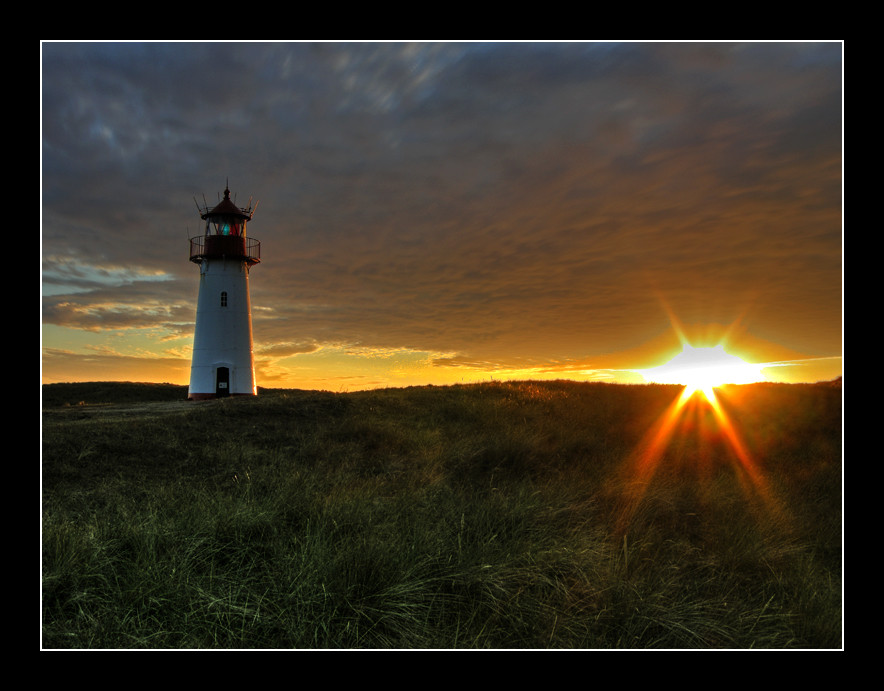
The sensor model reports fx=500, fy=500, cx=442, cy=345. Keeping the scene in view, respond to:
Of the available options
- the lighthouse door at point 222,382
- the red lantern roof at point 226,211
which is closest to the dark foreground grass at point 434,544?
the lighthouse door at point 222,382

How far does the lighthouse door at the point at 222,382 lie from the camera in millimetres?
24938

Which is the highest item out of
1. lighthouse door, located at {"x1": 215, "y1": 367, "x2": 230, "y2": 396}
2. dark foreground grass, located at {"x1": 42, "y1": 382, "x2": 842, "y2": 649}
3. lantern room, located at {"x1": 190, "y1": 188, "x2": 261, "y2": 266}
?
lantern room, located at {"x1": 190, "y1": 188, "x2": 261, "y2": 266}

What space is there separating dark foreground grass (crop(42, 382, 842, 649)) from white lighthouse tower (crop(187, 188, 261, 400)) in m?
14.2

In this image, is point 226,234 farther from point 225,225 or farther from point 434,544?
point 434,544

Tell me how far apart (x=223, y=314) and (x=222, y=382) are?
137 inches

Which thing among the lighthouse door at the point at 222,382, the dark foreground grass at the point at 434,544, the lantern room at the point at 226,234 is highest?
the lantern room at the point at 226,234

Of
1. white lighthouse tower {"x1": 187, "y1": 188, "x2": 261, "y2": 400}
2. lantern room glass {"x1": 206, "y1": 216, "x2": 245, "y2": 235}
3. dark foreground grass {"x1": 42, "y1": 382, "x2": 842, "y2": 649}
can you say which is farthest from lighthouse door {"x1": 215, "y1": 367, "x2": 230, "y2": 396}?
dark foreground grass {"x1": 42, "y1": 382, "x2": 842, "y2": 649}

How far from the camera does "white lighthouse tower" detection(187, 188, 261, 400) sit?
82.2 feet

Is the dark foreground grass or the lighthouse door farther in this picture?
the lighthouse door

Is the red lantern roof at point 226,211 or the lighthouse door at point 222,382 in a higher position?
the red lantern roof at point 226,211

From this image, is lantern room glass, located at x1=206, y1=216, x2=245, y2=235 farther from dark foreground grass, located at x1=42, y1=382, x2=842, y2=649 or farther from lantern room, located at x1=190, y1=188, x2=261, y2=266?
dark foreground grass, located at x1=42, y1=382, x2=842, y2=649

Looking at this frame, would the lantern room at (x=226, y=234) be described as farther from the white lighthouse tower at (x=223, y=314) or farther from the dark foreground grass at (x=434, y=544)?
the dark foreground grass at (x=434, y=544)

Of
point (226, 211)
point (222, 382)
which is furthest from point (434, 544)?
point (226, 211)

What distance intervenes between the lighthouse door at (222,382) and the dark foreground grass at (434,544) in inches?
551
